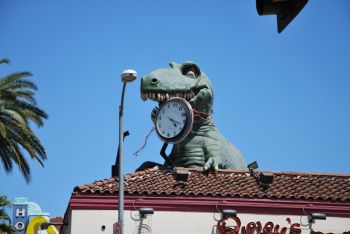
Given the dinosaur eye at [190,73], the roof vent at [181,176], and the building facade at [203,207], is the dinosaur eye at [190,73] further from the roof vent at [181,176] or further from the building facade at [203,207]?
the roof vent at [181,176]

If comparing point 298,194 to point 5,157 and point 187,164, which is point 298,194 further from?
point 5,157

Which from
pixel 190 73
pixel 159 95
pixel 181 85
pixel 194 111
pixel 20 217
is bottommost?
pixel 20 217

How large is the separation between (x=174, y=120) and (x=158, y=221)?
13.0 feet

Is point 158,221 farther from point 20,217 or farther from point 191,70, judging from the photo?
point 20,217

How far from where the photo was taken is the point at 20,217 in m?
39.3

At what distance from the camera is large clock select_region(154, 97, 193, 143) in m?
21.8

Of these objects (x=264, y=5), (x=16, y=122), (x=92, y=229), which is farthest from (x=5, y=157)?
(x=264, y=5)

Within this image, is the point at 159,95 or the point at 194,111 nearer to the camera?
the point at 159,95

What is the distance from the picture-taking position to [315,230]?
19.8 meters

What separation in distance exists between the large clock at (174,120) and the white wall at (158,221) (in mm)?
3341

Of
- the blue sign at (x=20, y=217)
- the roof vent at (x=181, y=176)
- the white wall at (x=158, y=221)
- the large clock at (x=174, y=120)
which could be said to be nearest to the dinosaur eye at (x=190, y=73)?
the large clock at (x=174, y=120)

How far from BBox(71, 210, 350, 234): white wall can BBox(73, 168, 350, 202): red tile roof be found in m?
0.58

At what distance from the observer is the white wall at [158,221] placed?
62.5 ft

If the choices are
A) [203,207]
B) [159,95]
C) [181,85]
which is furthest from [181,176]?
[181,85]
